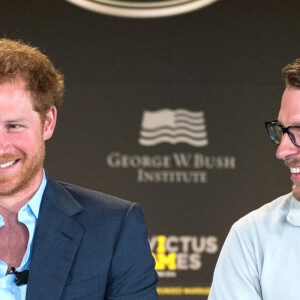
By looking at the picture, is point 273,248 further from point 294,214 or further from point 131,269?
point 131,269

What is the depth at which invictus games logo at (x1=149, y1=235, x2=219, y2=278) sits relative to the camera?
4.38m

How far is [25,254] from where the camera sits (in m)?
2.20

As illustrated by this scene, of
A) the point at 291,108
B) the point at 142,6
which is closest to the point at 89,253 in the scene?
the point at 291,108

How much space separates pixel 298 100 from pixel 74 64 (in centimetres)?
237

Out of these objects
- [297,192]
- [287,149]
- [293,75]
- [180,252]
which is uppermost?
[293,75]

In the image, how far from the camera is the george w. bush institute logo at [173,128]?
441 centimetres

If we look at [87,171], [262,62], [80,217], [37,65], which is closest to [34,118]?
[37,65]

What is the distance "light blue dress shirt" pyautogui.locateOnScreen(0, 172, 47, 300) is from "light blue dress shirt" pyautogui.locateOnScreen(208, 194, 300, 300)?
594mm

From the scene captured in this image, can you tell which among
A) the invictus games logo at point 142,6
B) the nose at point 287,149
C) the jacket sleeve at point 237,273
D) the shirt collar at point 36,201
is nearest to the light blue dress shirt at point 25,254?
the shirt collar at point 36,201

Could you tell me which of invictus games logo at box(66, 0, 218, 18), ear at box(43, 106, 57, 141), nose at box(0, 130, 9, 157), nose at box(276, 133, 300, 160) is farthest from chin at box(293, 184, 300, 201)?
invictus games logo at box(66, 0, 218, 18)

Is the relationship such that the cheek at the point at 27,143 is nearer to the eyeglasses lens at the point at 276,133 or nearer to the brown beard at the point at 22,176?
the brown beard at the point at 22,176

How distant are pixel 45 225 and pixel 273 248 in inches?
28.6

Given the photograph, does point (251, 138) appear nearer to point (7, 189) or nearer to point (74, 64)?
point (74, 64)

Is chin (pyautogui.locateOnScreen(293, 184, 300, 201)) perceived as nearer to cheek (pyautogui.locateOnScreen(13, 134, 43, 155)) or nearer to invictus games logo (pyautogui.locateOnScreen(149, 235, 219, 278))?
cheek (pyautogui.locateOnScreen(13, 134, 43, 155))
